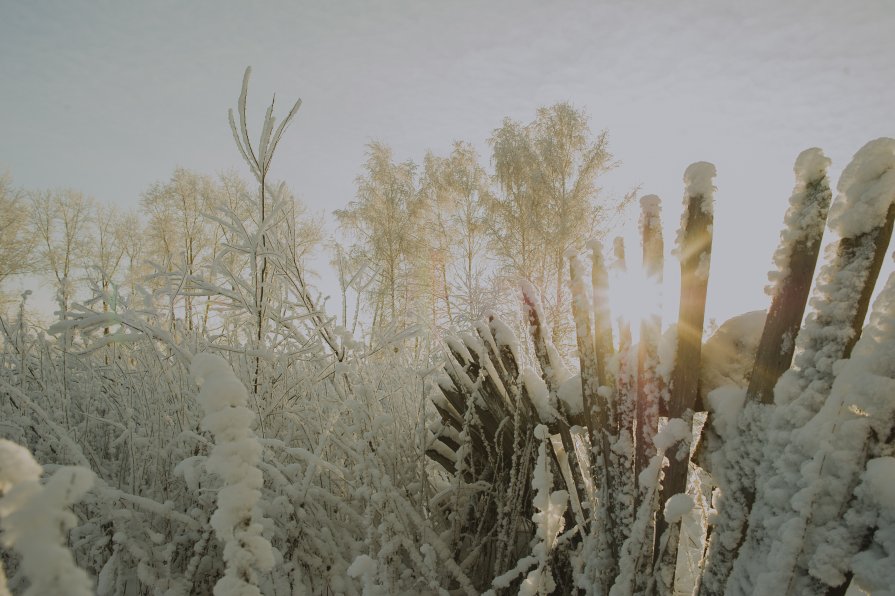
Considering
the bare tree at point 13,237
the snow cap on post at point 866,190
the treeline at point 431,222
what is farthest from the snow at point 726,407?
the bare tree at point 13,237

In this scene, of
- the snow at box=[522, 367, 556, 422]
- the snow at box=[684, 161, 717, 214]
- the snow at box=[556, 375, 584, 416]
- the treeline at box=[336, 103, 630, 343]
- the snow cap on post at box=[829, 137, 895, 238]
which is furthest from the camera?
the treeline at box=[336, 103, 630, 343]

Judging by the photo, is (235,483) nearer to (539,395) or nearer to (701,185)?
(701,185)

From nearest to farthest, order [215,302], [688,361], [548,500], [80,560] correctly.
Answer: [688,361] < [548,500] < [80,560] < [215,302]

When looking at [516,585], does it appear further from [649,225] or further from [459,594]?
[649,225]

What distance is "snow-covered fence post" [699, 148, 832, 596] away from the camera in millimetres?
→ 980

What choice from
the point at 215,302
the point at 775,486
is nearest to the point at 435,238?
the point at 215,302

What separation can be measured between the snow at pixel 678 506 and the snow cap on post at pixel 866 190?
61cm

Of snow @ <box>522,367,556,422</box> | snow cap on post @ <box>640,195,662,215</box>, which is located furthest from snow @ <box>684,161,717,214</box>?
snow @ <box>522,367,556,422</box>

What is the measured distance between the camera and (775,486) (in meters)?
0.97

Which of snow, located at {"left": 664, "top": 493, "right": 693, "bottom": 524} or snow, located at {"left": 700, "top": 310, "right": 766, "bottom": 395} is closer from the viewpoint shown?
snow, located at {"left": 664, "top": 493, "right": 693, "bottom": 524}

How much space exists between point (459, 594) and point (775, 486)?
1.36 metres

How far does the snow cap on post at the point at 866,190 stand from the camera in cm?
86

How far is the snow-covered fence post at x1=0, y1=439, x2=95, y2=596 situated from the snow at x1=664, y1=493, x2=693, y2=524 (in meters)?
1.04

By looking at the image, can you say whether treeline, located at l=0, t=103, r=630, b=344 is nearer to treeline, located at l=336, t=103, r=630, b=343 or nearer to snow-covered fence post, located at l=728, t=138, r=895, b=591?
treeline, located at l=336, t=103, r=630, b=343
